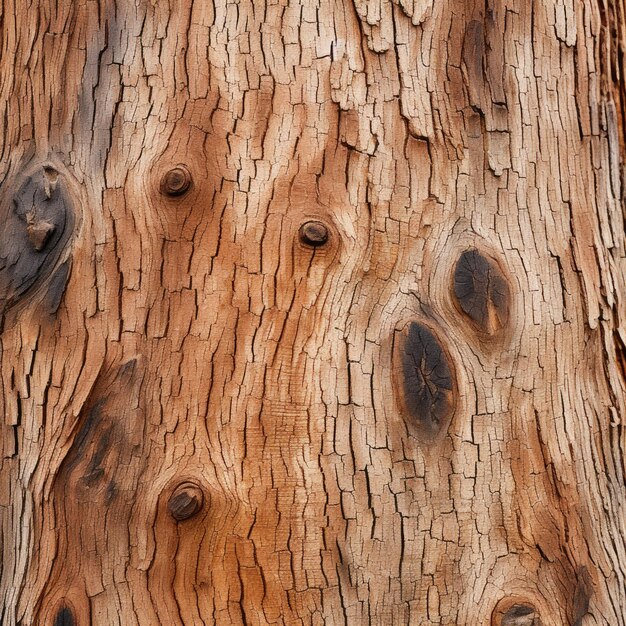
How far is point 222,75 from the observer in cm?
158

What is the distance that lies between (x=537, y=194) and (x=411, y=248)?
1.14 ft

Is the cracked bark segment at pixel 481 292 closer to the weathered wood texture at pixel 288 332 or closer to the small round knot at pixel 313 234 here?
the weathered wood texture at pixel 288 332

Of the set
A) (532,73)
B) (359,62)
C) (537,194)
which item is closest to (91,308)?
(359,62)

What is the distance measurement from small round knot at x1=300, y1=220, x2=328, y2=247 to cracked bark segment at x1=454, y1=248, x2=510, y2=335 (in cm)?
30

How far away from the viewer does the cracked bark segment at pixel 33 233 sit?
1.58m

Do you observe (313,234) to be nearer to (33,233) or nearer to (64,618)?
(33,233)

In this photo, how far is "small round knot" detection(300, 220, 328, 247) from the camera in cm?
153

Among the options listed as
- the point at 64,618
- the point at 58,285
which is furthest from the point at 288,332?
the point at 64,618

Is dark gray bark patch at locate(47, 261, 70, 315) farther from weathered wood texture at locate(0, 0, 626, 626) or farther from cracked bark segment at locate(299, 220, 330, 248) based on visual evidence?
cracked bark segment at locate(299, 220, 330, 248)

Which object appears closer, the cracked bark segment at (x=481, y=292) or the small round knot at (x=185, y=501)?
the small round knot at (x=185, y=501)

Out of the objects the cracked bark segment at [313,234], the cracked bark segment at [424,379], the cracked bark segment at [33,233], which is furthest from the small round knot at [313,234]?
the cracked bark segment at [33,233]

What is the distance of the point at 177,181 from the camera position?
1.55 m

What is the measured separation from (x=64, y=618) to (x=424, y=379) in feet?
2.96

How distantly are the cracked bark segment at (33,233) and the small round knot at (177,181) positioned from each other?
0.22 metres
